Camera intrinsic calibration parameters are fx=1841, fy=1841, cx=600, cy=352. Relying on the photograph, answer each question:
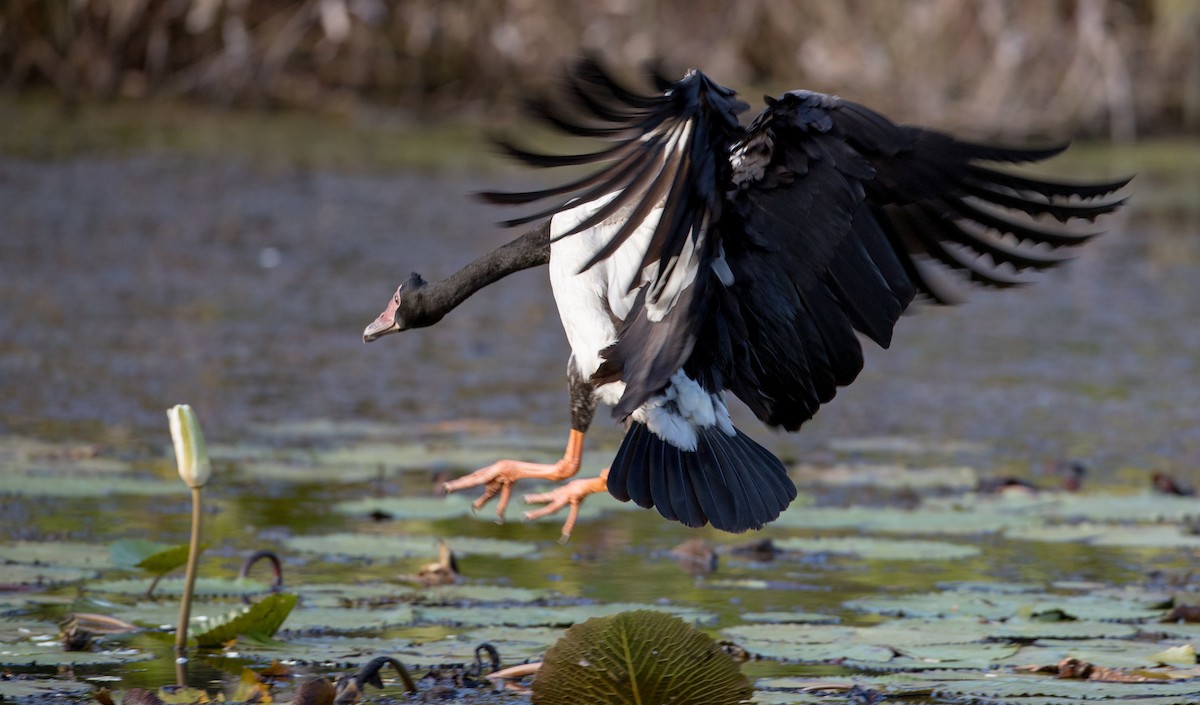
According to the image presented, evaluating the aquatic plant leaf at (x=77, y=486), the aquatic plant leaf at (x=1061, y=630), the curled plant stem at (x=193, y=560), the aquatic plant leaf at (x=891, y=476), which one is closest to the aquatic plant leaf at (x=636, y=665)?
the curled plant stem at (x=193, y=560)

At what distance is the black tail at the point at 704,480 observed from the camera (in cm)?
368

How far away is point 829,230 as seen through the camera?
401 centimetres

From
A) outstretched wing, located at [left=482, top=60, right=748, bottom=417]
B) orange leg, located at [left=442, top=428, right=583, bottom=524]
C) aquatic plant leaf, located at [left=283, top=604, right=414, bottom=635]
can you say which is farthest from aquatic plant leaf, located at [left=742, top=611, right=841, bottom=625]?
aquatic plant leaf, located at [left=283, top=604, right=414, bottom=635]

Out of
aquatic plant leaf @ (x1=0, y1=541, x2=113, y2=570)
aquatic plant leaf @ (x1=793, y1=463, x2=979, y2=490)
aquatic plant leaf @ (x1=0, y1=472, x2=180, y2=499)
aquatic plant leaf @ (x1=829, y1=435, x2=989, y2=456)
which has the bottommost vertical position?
aquatic plant leaf @ (x1=0, y1=541, x2=113, y2=570)

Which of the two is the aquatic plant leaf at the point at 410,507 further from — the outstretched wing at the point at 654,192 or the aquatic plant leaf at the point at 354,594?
the outstretched wing at the point at 654,192

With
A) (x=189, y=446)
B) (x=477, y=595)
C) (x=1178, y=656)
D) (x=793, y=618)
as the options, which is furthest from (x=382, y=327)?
(x=1178, y=656)

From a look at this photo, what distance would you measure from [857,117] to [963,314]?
18.1ft

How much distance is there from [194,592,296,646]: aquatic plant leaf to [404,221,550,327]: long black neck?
3.23 ft

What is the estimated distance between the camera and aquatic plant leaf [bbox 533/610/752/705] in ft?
10.5

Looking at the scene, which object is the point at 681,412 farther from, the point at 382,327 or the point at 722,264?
the point at 382,327

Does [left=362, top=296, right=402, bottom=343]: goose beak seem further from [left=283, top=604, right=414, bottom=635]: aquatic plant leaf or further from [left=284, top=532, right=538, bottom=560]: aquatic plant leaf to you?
[left=283, top=604, right=414, bottom=635]: aquatic plant leaf

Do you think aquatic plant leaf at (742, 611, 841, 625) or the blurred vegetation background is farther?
the blurred vegetation background

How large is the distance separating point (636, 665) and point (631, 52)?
42.4 feet

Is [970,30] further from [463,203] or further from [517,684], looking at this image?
[517,684]
